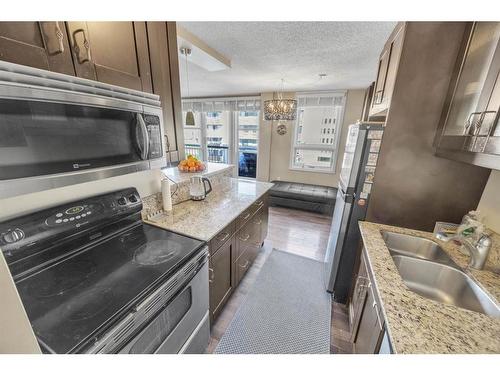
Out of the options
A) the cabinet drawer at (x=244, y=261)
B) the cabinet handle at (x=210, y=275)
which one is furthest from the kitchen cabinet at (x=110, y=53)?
the cabinet drawer at (x=244, y=261)

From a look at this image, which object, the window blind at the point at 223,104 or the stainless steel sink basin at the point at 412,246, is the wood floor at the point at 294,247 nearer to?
the stainless steel sink basin at the point at 412,246

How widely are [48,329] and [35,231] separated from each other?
441 mm

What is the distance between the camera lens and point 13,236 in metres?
0.77

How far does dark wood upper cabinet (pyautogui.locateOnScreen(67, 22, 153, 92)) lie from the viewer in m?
0.83

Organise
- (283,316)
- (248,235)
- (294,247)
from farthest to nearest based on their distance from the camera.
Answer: (294,247)
(248,235)
(283,316)

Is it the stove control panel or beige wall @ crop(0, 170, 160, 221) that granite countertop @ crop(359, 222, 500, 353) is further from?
beige wall @ crop(0, 170, 160, 221)

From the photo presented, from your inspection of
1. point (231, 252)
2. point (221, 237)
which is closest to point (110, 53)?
point (221, 237)

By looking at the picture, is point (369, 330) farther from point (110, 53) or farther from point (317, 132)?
point (317, 132)

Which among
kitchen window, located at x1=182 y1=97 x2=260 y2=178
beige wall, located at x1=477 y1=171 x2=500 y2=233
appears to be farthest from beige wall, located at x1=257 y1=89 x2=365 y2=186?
beige wall, located at x1=477 y1=171 x2=500 y2=233

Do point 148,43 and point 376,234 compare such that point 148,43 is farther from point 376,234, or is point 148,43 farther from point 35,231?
point 376,234

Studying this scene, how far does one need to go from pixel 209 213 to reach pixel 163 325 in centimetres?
82

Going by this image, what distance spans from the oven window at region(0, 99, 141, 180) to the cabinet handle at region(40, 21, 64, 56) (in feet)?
0.82

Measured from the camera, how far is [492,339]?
0.71 metres
